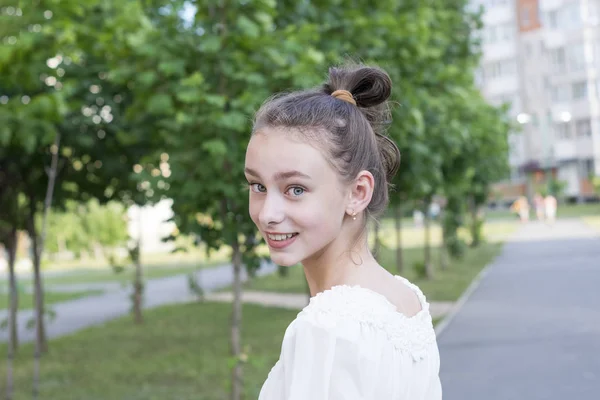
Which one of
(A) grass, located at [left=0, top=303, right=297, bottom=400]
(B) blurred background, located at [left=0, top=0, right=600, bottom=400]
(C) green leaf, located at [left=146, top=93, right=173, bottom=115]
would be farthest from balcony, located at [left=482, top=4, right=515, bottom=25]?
(C) green leaf, located at [left=146, top=93, right=173, bottom=115]

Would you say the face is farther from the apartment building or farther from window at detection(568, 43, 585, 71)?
window at detection(568, 43, 585, 71)

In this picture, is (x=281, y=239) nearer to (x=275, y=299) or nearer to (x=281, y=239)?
(x=281, y=239)

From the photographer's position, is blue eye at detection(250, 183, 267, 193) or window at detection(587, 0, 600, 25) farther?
window at detection(587, 0, 600, 25)

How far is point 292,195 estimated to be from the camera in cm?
190

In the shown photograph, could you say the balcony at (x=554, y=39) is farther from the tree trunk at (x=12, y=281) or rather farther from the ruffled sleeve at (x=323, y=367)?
the ruffled sleeve at (x=323, y=367)

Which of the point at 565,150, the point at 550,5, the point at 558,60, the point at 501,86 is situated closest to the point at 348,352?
the point at 565,150

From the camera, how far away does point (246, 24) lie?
290 inches

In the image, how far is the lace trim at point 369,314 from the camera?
1779 mm

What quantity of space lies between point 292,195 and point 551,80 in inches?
3120

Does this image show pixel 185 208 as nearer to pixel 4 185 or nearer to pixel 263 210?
pixel 4 185

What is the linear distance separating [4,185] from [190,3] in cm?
492

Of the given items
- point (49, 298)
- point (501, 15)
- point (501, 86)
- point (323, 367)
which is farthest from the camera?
point (501, 15)

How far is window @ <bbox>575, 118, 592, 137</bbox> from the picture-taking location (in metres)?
74.5

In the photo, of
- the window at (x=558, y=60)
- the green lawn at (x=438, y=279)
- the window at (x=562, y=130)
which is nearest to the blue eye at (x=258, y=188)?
the green lawn at (x=438, y=279)
